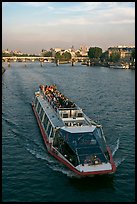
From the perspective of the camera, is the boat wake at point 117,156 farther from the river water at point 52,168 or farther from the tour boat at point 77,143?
the tour boat at point 77,143

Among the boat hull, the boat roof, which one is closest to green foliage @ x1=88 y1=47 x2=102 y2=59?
the boat hull

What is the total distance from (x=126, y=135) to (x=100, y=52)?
121535mm

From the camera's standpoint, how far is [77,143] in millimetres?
17406

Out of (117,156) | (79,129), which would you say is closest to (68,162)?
(79,129)

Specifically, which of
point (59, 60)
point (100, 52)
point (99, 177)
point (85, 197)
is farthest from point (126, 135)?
point (59, 60)

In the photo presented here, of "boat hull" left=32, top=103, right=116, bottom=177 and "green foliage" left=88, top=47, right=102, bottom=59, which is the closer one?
"boat hull" left=32, top=103, right=116, bottom=177

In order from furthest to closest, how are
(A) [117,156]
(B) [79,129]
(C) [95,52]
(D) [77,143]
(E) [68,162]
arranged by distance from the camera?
(C) [95,52]
(A) [117,156]
(B) [79,129]
(D) [77,143]
(E) [68,162]

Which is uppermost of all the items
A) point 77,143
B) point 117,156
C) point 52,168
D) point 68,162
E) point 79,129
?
point 79,129

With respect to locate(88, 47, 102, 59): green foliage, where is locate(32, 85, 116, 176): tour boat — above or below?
below

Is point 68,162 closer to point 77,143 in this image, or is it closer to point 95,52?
point 77,143

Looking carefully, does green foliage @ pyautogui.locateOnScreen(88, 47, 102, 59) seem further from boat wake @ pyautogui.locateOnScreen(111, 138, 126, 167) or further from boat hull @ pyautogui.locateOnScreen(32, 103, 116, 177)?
boat hull @ pyautogui.locateOnScreen(32, 103, 116, 177)

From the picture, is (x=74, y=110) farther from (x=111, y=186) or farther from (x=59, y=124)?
(x=111, y=186)

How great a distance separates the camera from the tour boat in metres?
16.4

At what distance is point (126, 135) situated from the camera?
77.7ft
